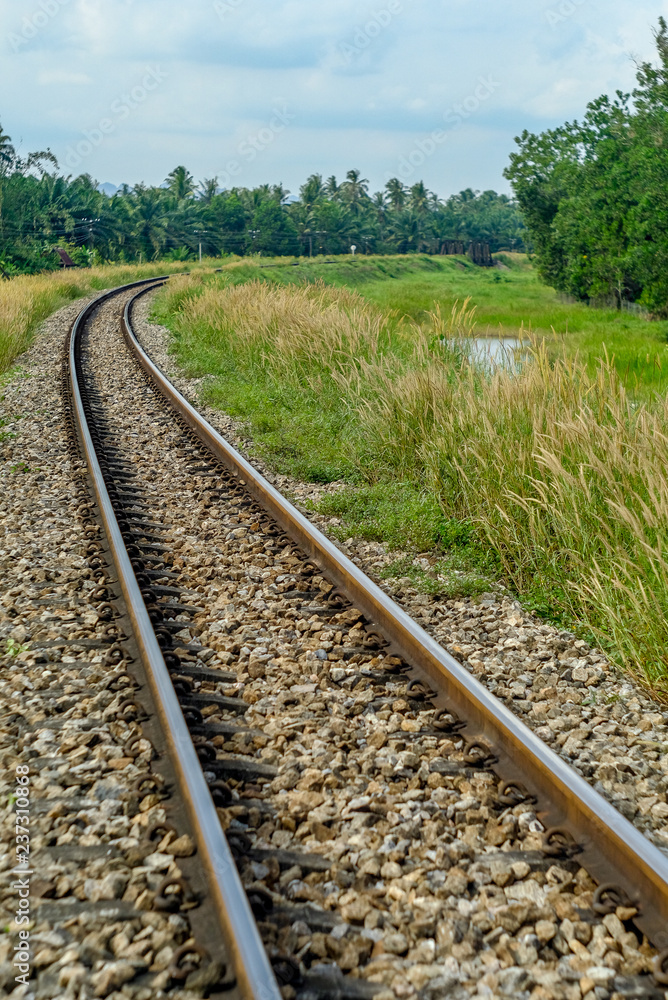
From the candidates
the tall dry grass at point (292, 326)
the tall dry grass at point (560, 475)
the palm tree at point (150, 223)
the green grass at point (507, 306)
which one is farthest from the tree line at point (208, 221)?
the tall dry grass at point (560, 475)

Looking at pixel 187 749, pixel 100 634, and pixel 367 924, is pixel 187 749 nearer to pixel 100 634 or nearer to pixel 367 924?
pixel 367 924

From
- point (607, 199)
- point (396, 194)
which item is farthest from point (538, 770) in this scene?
point (396, 194)

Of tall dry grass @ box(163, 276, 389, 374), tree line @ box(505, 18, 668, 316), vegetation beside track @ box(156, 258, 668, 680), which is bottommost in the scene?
vegetation beside track @ box(156, 258, 668, 680)

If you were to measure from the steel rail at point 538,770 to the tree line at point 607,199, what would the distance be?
24652 millimetres

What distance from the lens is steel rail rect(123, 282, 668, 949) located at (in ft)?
7.79

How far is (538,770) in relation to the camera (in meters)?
2.89

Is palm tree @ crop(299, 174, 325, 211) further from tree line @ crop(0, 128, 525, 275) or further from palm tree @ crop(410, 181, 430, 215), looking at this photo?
palm tree @ crop(410, 181, 430, 215)

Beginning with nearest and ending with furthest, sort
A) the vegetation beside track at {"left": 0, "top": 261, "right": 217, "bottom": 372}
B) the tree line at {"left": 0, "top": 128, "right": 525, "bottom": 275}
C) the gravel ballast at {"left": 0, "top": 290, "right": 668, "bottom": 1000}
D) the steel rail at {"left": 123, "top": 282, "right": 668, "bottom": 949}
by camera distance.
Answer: the gravel ballast at {"left": 0, "top": 290, "right": 668, "bottom": 1000} < the steel rail at {"left": 123, "top": 282, "right": 668, "bottom": 949} < the vegetation beside track at {"left": 0, "top": 261, "right": 217, "bottom": 372} < the tree line at {"left": 0, "top": 128, "right": 525, "bottom": 275}

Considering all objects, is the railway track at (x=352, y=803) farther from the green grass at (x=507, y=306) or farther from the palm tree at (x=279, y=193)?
the palm tree at (x=279, y=193)

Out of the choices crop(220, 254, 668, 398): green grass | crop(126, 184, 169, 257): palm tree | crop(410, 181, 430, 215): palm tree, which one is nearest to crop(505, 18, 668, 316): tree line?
crop(220, 254, 668, 398): green grass

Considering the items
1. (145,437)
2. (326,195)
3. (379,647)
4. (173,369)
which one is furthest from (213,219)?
(379,647)

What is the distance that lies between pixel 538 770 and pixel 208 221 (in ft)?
268

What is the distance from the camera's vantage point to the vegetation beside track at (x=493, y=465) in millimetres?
4156

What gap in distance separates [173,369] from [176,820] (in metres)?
11.5
